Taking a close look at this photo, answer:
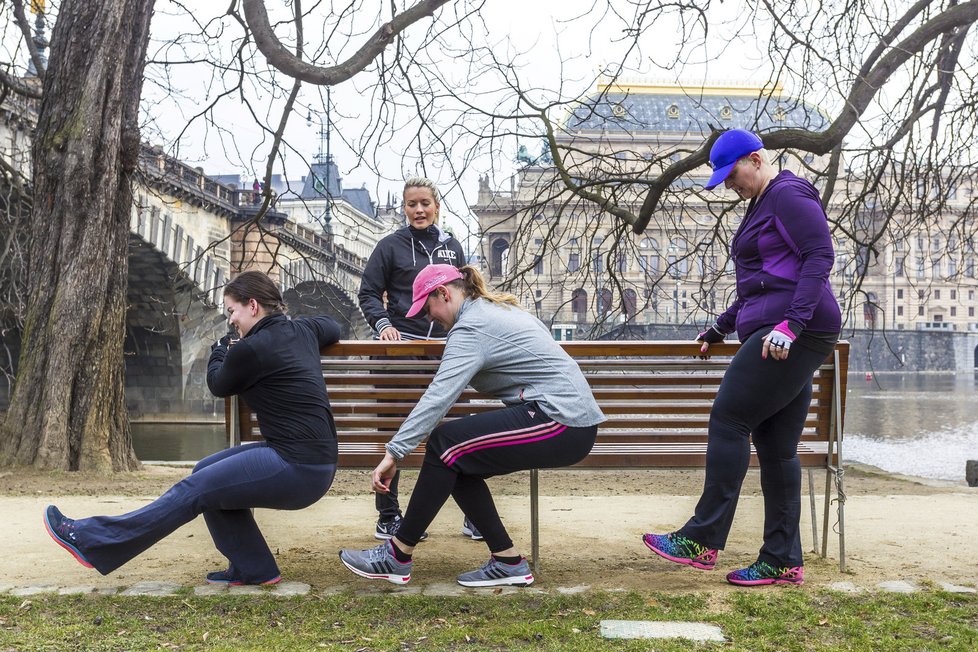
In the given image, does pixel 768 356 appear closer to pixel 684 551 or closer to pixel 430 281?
pixel 684 551

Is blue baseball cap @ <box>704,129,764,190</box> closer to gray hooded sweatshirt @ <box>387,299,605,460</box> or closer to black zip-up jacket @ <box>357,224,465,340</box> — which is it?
gray hooded sweatshirt @ <box>387,299,605,460</box>

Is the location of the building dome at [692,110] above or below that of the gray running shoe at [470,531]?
above

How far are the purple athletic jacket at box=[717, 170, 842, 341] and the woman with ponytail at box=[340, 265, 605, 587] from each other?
2.23ft

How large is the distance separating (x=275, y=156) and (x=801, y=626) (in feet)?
22.7

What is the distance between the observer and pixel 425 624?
3.18 m

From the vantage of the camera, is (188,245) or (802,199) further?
(188,245)

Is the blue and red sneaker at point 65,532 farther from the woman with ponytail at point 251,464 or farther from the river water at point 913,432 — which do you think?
the river water at point 913,432

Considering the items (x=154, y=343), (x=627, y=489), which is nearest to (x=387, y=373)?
(x=627, y=489)

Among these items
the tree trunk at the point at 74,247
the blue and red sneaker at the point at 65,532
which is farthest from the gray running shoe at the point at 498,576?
the tree trunk at the point at 74,247

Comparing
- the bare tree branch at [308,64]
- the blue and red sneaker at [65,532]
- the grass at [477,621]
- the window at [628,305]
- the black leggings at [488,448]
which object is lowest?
the grass at [477,621]

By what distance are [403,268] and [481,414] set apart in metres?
1.38

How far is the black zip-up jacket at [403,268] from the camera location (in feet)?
15.2

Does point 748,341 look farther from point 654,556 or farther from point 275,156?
point 275,156

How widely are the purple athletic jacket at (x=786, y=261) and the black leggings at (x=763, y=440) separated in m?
0.11
